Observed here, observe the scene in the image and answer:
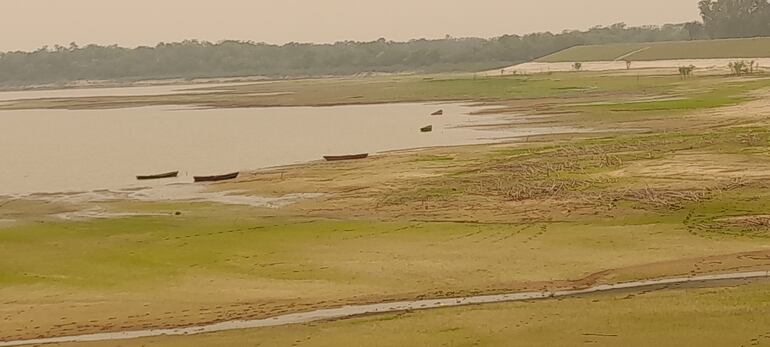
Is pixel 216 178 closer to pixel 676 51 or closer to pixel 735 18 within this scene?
pixel 676 51

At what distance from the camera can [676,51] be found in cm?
13988

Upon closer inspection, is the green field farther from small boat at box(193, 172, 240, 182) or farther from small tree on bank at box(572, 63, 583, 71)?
small boat at box(193, 172, 240, 182)

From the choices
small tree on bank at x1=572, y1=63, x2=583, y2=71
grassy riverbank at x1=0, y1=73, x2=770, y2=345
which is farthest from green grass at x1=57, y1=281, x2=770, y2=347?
small tree on bank at x1=572, y1=63, x2=583, y2=71

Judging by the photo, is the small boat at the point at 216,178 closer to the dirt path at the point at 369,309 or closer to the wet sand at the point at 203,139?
the wet sand at the point at 203,139

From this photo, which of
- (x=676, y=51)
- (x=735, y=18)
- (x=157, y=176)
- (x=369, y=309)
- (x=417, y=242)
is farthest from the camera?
(x=735, y=18)

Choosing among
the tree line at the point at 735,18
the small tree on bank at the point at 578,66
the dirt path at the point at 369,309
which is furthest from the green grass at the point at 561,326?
the tree line at the point at 735,18

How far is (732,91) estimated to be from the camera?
7575 cm

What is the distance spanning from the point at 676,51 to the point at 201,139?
86.3 meters

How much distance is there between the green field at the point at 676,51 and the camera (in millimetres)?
126750

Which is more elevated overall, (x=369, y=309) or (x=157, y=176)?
(x=369, y=309)

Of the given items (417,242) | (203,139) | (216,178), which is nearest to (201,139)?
(203,139)

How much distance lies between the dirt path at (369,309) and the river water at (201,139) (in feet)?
83.2

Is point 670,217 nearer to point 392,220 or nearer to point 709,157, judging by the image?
point 392,220

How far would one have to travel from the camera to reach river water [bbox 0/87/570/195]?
50.9 metres
